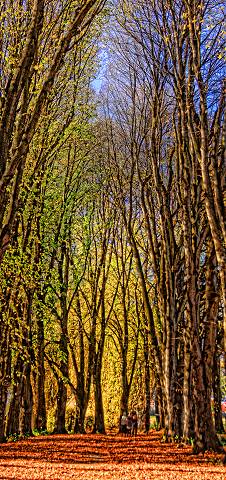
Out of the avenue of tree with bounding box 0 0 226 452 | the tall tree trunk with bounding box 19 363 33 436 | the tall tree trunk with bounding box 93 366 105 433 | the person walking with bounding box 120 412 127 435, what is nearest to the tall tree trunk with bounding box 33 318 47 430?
the avenue of tree with bounding box 0 0 226 452

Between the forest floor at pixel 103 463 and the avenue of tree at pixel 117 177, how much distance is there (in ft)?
3.59

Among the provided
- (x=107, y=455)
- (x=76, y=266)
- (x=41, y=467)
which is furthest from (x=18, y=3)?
(x=76, y=266)

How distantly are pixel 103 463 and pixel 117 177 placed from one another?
1600 centimetres

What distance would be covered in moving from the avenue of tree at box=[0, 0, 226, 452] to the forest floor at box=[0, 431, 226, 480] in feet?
3.59

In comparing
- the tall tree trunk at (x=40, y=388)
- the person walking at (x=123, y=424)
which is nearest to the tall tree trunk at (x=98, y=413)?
the person walking at (x=123, y=424)

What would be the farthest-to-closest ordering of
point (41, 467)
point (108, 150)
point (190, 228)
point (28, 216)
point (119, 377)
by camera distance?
point (119, 377), point (108, 150), point (28, 216), point (190, 228), point (41, 467)

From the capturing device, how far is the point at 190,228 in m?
13.5

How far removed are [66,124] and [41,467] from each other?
11976 mm

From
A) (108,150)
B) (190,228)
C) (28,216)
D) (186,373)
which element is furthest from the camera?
(108,150)

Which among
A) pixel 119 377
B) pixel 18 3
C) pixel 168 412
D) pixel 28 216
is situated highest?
pixel 18 3

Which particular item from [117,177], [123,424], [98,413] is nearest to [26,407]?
[98,413]

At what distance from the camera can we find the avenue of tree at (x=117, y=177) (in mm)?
10289

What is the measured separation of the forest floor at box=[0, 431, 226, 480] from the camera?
9250mm

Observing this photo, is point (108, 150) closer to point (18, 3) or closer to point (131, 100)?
point (131, 100)
